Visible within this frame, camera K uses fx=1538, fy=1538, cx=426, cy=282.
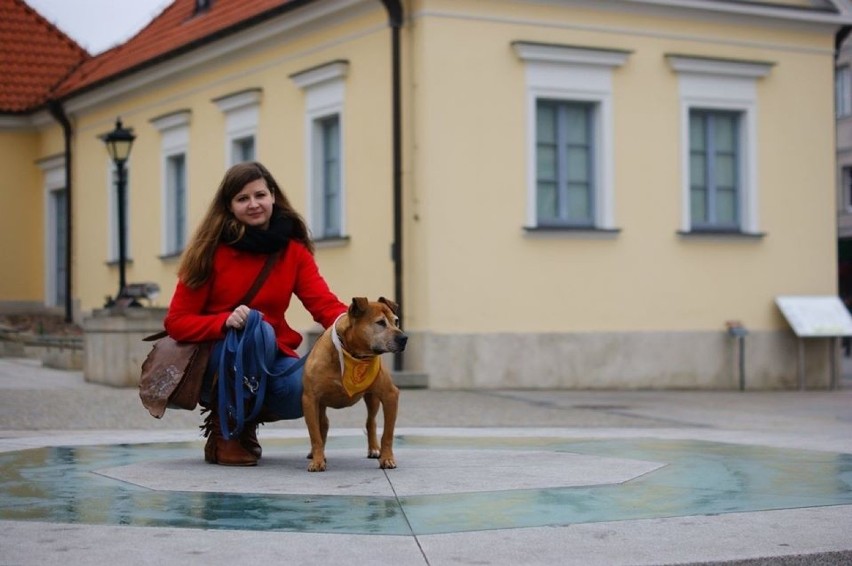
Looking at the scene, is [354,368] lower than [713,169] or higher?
lower

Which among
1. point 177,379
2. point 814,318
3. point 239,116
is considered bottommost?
point 814,318

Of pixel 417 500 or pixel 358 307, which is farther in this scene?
pixel 358 307

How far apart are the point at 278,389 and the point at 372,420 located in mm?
550

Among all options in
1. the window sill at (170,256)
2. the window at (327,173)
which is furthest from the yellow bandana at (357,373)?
the window sill at (170,256)

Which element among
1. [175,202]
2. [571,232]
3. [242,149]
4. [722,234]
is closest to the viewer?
[571,232]

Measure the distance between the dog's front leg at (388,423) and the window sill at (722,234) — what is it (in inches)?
516

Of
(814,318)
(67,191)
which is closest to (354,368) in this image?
(814,318)

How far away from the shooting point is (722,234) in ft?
68.8

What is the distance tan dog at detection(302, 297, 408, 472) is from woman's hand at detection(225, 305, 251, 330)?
404mm

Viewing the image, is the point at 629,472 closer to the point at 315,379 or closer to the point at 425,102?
the point at 315,379

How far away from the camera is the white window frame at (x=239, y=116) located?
23.0 meters

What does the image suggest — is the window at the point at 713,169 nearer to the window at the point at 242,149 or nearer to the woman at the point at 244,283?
the window at the point at 242,149

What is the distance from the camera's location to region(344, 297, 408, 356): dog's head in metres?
7.41

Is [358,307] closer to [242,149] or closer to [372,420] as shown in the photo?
[372,420]
